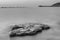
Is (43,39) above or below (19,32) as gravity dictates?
below

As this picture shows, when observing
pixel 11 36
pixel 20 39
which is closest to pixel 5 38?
pixel 11 36

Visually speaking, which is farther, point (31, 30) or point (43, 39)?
point (31, 30)

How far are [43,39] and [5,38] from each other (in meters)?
1.64

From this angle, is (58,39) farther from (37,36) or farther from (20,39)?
(20,39)

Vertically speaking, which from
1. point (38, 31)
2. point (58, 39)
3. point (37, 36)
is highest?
point (38, 31)

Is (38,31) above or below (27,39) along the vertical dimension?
above

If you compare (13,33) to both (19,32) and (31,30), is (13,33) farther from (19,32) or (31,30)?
(31,30)

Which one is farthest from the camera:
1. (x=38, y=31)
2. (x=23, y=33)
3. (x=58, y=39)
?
(x=38, y=31)

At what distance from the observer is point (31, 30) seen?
6492 mm

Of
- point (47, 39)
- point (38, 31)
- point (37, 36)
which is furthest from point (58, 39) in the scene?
point (38, 31)

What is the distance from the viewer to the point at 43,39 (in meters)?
6.02

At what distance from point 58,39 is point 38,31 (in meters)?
1.46

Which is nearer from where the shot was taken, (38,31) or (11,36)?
(11,36)

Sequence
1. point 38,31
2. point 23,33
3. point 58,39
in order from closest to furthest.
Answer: point 58,39, point 23,33, point 38,31
